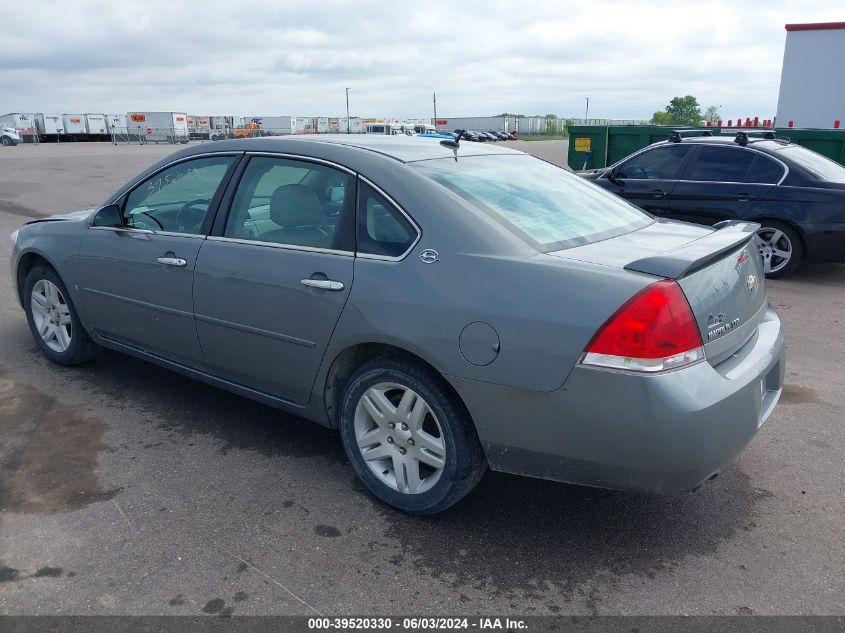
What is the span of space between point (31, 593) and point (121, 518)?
21.3 inches

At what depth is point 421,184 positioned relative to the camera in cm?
326

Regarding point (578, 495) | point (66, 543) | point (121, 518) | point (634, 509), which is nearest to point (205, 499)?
point (121, 518)

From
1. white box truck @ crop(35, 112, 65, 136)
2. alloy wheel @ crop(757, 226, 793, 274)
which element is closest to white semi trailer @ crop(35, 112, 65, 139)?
white box truck @ crop(35, 112, 65, 136)

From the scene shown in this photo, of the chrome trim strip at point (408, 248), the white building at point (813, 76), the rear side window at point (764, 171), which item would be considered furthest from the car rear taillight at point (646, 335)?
the white building at point (813, 76)

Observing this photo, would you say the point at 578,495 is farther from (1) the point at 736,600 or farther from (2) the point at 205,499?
(2) the point at 205,499

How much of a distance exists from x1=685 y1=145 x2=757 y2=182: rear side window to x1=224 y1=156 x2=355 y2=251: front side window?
6197 millimetres

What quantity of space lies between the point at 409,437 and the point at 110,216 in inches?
98.5

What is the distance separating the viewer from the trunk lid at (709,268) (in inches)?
108

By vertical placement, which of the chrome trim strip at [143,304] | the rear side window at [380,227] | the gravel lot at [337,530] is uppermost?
the rear side window at [380,227]

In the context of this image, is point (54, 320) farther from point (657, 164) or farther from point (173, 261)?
point (657, 164)

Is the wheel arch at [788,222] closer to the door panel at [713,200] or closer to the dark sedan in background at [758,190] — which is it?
the dark sedan in background at [758,190]

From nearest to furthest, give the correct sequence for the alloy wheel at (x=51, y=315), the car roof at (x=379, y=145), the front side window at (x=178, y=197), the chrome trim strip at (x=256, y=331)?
the chrome trim strip at (x=256, y=331) → the car roof at (x=379, y=145) → the front side window at (x=178, y=197) → the alloy wheel at (x=51, y=315)

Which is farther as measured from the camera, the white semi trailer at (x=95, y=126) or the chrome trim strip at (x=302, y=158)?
the white semi trailer at (x=95, y=126)

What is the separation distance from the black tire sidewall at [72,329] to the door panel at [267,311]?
4.84 ft
